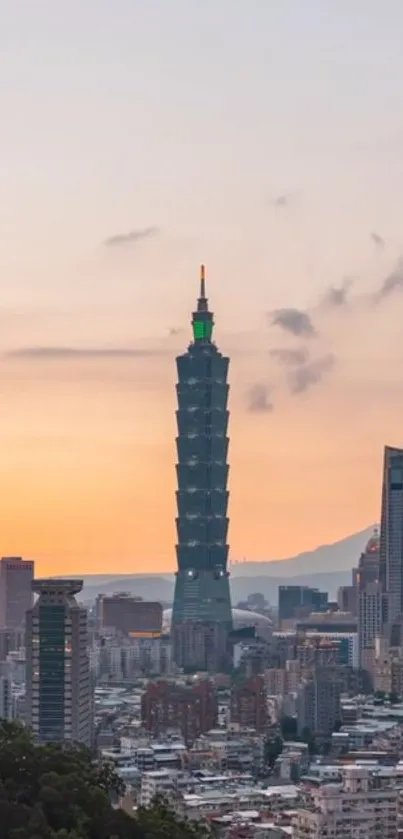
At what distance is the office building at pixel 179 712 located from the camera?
255 ft

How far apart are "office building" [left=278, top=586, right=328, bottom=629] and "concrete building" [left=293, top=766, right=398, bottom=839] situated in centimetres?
10865

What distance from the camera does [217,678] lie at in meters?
102

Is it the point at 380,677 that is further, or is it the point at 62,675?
the point at 380,677

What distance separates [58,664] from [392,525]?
72732mm

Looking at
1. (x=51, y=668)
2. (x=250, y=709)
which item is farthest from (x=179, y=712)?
(x=51, y=668)

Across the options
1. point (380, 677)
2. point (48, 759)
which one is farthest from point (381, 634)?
point (48, 759)

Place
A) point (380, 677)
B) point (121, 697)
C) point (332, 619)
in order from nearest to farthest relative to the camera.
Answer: point (121, 697) → point (380, 677) → point (332, 619)

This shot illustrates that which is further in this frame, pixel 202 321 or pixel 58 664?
pixel 202 321

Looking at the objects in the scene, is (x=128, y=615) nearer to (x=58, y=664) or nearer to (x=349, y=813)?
(x=58, y=664)

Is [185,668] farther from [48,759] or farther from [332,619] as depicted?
[48,759]

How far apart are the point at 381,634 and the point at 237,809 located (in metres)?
76.2

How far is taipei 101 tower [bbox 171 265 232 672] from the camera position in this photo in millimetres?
123562

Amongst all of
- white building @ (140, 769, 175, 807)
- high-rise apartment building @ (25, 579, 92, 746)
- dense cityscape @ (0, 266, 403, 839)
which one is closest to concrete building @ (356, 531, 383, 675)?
dense cityscape @ (0, 266, 403, 839)

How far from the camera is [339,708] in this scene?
83.1 meters
